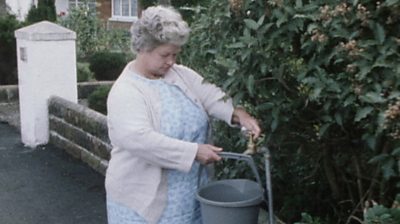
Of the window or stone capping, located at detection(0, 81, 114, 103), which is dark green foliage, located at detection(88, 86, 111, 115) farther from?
the window

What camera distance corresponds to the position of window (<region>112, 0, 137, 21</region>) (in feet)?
90.8

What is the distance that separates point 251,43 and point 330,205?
1685 millimetres

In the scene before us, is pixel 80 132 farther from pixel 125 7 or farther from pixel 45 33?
pixel 125 7

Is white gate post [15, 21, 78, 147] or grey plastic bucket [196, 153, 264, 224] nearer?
grey plastic bucket [196, 153, 264, 224]

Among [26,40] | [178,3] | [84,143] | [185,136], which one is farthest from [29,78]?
[185,136]

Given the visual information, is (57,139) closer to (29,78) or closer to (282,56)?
(29,78)

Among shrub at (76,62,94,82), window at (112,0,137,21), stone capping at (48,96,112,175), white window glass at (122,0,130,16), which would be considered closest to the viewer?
stone capping at (48,96,112,175)

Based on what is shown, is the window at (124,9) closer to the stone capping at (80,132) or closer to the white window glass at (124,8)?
the white window glass at (124,8)

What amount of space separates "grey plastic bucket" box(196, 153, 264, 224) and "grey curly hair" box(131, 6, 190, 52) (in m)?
0.57

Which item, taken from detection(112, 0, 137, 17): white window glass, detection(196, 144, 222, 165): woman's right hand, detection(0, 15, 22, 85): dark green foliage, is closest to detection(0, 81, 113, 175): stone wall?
detection(196, 144, 222, 165): woman's right hand

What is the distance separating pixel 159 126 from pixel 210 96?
34cm

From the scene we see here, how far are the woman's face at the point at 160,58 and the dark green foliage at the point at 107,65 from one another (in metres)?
9.83

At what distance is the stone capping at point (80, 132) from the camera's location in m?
6.72

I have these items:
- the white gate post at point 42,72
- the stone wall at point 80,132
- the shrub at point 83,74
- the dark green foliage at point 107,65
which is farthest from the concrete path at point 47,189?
the dark green foliage at point 107,65
